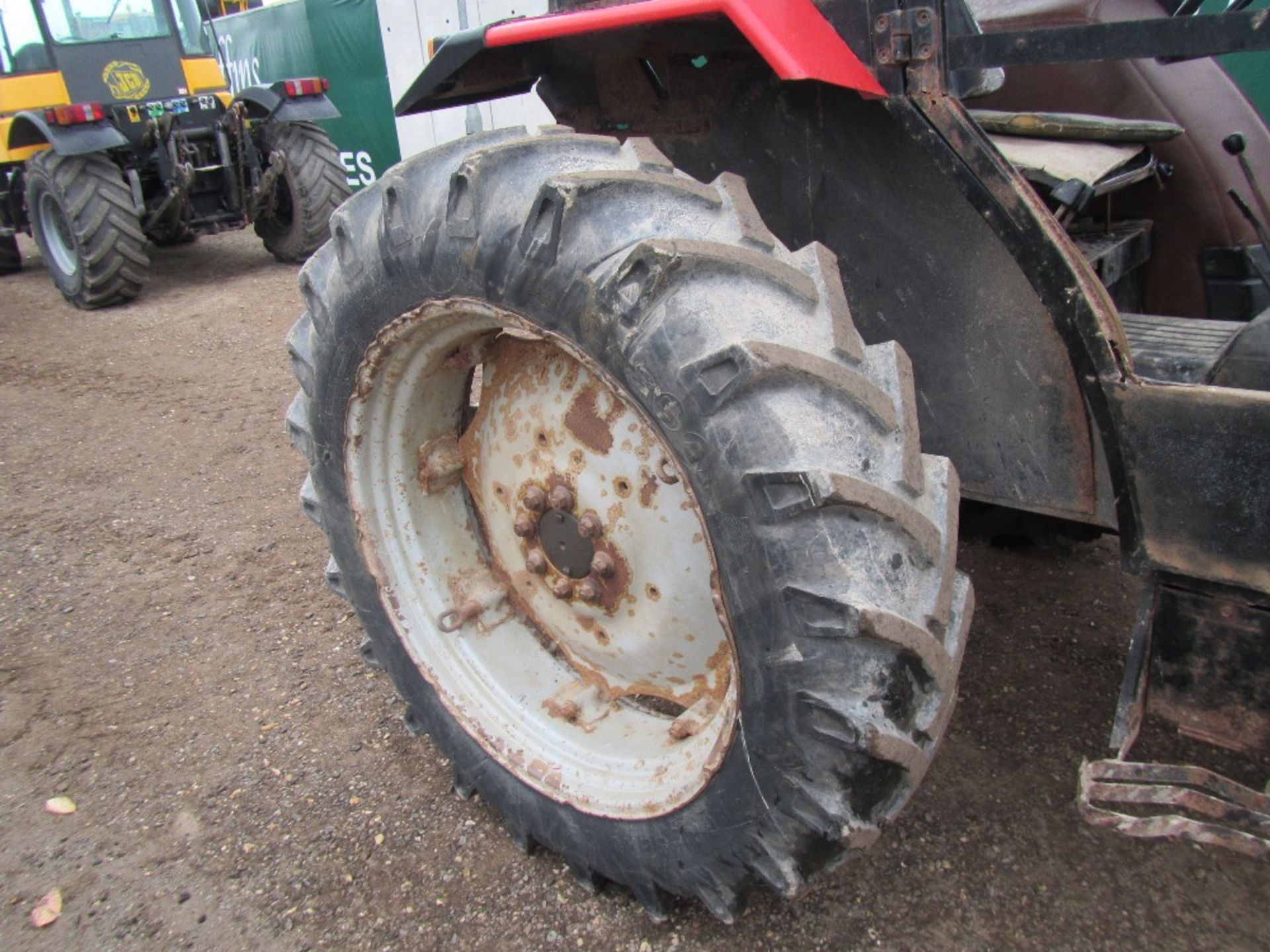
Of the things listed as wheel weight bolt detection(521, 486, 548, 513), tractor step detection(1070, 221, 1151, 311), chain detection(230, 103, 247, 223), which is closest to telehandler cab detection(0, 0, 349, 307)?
chain detection(230, 103, 247, 223)

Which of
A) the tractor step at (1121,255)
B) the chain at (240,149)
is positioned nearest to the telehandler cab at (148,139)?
the chain at (240,149)

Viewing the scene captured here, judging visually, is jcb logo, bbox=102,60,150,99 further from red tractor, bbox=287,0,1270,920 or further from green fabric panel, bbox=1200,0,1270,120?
green fabric panel, bbox=1200,0,1270,120

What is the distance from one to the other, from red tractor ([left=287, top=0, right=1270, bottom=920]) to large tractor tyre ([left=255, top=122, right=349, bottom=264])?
20.0 ft

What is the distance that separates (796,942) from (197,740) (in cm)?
157

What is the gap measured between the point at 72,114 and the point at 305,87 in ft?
5.59

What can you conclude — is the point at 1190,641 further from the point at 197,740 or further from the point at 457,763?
the point at 197,740

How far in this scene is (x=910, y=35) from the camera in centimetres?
145

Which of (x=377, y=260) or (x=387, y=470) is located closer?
(x=377, y=260)

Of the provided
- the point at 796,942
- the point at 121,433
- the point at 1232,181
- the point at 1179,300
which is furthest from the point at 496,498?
the point at 121,433

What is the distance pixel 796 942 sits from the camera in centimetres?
180

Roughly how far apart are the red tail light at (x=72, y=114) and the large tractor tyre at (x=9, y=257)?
215 cm

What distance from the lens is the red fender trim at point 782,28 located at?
134 centimetres

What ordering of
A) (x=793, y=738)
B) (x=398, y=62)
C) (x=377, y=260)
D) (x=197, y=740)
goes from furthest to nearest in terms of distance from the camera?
(x=398, y=62) < (x=197, y=740) < (x=377, y=260) < (x=793, y=738)

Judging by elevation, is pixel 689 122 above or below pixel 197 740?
above
